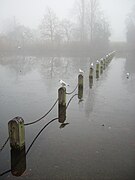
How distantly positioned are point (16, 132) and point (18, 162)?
0.67 m

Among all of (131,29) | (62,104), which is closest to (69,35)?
(131,29)

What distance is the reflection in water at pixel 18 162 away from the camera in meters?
4.98

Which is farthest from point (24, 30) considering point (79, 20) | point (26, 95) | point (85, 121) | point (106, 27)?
point (85, 121)

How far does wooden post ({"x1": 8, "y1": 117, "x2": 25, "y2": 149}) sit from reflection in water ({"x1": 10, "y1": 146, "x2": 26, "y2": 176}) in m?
0.12

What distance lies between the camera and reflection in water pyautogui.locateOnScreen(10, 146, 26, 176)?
4.98m

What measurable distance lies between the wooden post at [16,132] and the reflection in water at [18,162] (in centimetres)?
12

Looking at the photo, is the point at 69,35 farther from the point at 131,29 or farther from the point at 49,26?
the point at 131,29

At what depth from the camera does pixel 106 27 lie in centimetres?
5534

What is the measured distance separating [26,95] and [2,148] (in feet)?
18.9

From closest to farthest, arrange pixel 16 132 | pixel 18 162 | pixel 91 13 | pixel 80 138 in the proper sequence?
1. pixel 18 162
2. pixel 16 132
3. pixel 80 138
4. pixel 91 13

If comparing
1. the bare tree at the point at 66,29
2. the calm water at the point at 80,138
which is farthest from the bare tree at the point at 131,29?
Answer: the calm water at the point at 80,138

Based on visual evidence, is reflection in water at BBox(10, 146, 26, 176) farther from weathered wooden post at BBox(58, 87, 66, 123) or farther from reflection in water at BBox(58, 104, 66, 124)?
weathered wooden post at BBox(58, 87, 66, 123)

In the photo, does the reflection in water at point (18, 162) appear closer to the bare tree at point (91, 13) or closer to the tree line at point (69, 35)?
the tree line at point (69, 35)

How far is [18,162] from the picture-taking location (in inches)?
209
